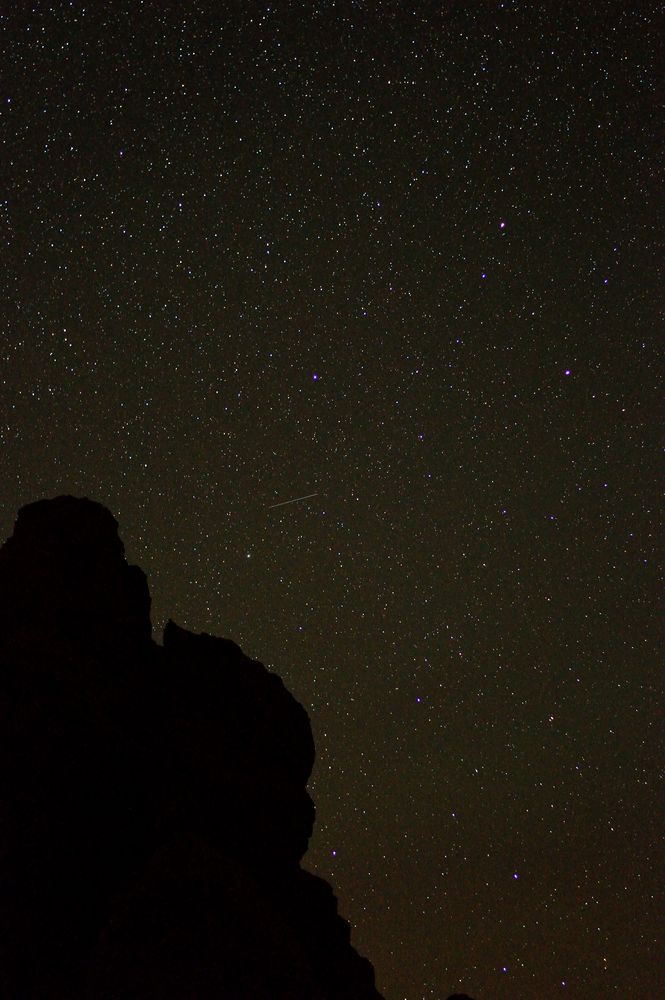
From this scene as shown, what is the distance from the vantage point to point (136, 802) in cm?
1695

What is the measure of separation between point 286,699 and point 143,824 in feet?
16.4

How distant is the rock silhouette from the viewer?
45.9 feet

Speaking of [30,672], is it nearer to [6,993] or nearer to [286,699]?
[6,993]

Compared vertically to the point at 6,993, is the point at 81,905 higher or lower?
higher

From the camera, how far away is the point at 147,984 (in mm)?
13258

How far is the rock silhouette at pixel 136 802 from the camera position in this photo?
14.0 metres

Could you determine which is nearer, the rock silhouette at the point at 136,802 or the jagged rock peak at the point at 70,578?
the rock silhouette at the point at 136,802

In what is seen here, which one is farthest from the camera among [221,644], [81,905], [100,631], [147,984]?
[221,644]

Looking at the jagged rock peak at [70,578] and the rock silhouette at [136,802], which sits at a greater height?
the jagged rock peak at [70,578]

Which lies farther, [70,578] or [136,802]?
[70,578]

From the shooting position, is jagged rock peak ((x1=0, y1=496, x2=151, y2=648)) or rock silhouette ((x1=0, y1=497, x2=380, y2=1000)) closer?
rock silhouette ((x1=0, y1=497, x2=380, y2=1000))

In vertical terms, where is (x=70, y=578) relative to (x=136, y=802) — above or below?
above

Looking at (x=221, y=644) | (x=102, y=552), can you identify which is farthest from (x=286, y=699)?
(x=102, y=552)

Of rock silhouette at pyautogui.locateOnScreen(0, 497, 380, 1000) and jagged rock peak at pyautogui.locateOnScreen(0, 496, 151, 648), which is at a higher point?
jagged rock peak at pyautogui.locateOnScreen(0, 496, 151, 648)
